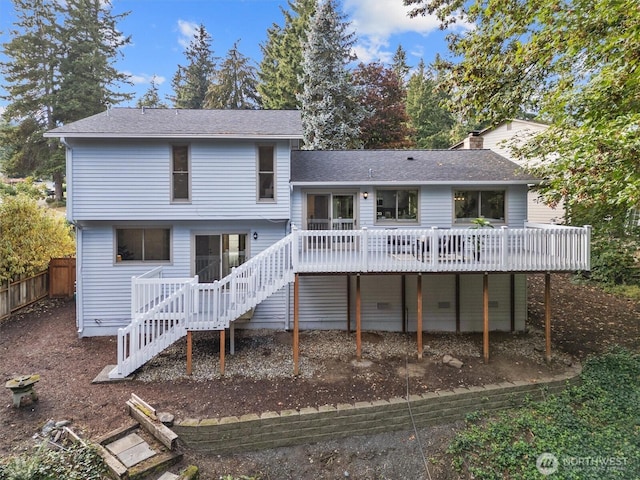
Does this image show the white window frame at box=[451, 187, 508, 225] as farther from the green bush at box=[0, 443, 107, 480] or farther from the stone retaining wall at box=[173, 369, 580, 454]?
the green bush at box=[0, 443, 107, 480]

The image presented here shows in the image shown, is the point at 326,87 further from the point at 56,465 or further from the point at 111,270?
the point at 56,465

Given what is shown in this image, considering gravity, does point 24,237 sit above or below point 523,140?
below

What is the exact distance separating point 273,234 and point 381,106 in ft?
55.7

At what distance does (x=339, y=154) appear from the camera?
1117cm

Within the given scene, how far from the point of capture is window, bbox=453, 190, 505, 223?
9602 mm

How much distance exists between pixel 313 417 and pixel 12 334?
892 cm

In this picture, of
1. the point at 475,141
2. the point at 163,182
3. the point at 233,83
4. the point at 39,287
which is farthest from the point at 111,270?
the point at 233,83

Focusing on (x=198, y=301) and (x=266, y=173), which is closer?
(x=198, y=301)

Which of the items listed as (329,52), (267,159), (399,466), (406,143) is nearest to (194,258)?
(267,159)

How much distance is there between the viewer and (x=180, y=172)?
28.5ft

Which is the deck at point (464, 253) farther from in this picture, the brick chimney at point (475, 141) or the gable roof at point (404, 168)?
the brick chimney at point (475, 141)

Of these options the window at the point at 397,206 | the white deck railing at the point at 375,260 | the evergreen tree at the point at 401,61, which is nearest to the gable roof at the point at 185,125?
the window at the point at 397,206

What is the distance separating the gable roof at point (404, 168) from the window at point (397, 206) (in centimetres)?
47

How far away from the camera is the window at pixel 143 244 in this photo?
8922 mm
